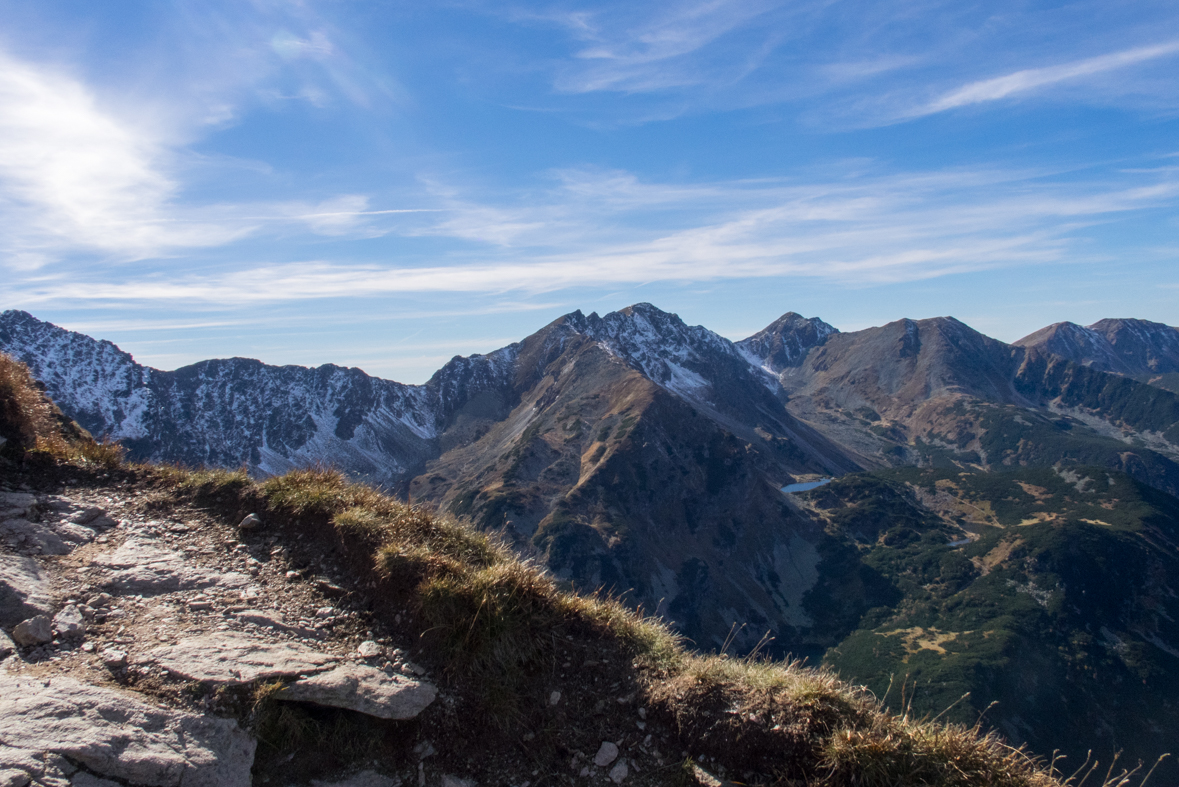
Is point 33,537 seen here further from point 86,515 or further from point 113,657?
point 113,657

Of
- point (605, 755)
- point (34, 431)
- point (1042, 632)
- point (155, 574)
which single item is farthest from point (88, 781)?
point (1042, 632)

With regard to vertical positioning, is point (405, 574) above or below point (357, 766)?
above

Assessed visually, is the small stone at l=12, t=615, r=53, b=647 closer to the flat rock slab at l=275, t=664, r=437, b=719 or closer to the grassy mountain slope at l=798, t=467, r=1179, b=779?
the flat rock slab at l=275, t=664, r=437, b=719

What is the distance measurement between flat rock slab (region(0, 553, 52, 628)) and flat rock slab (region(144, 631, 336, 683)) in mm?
1973

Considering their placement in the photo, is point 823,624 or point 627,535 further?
point 627,535

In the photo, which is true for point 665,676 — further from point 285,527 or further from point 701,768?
point 285,527

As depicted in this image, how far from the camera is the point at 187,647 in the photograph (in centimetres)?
723

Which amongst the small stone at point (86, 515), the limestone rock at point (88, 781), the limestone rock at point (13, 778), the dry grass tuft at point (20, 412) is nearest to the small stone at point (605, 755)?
the limestone rock at point (88, 781)

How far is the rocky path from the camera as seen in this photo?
5723 millimetres

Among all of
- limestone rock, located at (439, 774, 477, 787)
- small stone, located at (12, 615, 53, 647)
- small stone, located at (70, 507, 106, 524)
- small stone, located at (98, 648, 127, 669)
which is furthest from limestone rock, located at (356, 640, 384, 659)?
small stone, located at (70, 507, 106, 524)

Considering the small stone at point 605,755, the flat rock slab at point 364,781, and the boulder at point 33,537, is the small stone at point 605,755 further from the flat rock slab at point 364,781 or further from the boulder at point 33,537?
the boulder at point 33,537

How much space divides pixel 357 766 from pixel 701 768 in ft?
13.7

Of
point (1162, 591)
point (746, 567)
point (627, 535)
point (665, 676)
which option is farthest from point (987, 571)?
point (665, 676)

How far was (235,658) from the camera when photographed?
7180 mm
